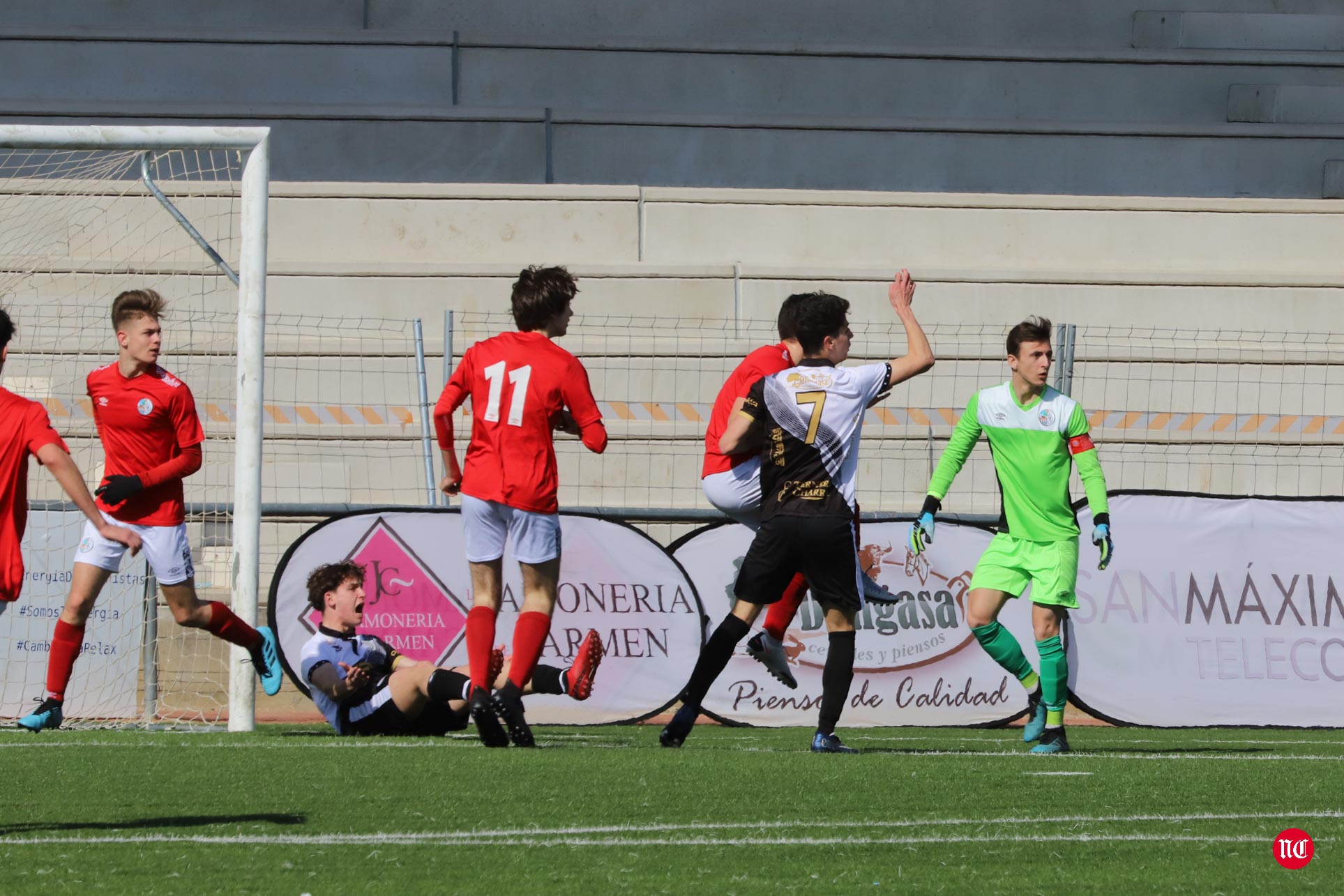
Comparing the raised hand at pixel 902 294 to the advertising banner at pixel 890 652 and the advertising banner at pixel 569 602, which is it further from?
the advertising banner at pixel 569 602

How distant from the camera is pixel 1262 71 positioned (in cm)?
1511

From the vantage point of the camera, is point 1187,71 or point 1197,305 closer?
point 1197,305

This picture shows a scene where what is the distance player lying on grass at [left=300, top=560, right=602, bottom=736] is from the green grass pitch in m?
0.29

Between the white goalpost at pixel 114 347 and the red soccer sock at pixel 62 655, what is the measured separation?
749mm

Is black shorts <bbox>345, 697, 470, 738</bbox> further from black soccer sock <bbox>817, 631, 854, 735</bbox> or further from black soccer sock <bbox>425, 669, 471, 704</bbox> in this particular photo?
black soccer sock <bbox>817, 631, 854, 735</bbox>

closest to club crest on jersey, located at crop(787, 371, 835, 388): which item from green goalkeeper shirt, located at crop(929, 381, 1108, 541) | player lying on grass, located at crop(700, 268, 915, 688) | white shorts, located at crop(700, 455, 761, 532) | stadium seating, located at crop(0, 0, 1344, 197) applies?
player lying on grass, located at crop(700, 268, 915, 688)

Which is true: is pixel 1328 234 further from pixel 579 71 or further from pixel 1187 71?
pixel 579 71

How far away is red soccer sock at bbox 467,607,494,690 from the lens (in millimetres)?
6465

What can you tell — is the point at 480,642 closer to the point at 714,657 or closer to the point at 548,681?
the point at 548,681

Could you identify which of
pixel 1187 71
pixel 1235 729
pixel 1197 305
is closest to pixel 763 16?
pixel 1187 71

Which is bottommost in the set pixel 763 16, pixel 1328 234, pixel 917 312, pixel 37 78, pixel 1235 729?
pixel 1235 729

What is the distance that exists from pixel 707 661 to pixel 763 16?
10.4m

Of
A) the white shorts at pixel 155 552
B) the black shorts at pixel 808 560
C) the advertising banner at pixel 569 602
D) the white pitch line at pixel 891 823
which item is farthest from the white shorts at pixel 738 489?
the white pitch line at pixel 891 823

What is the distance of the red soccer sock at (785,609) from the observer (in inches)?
264
